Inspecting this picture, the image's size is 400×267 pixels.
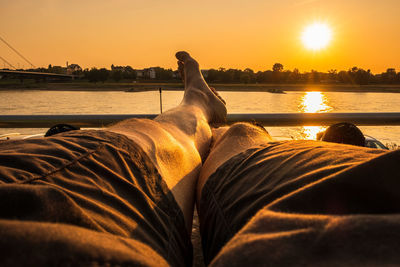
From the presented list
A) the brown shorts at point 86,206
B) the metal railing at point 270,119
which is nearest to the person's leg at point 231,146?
the brown shorts at point 86,206

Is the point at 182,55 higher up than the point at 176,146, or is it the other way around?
the point at 182,55

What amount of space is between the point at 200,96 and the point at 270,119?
1.51 ft

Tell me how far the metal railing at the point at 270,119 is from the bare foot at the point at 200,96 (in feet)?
0.68

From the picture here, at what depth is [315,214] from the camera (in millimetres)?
280

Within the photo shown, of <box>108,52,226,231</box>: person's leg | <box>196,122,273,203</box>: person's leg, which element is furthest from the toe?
<box>196,122,273,203</box>: person's leg

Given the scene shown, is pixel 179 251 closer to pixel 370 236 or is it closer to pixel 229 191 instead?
pixel 229 191

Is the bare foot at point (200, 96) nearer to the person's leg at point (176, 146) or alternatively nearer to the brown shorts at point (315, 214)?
the person's leg at point (176, 146)

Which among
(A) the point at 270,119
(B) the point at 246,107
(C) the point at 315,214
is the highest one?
(C) the point at 315,214

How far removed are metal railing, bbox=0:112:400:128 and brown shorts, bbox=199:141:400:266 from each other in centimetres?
120

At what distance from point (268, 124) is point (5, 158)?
4.85 ft

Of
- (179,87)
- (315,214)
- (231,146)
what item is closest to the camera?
(315,214)

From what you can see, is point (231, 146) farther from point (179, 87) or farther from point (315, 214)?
point (179, 87)

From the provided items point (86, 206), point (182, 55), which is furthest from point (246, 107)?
point (86, 206)

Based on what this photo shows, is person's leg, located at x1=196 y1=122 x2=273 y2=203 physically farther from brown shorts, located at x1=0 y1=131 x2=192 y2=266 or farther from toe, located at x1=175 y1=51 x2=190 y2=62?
toe, located at x1=175 y1=51 x2=190 y2=62
